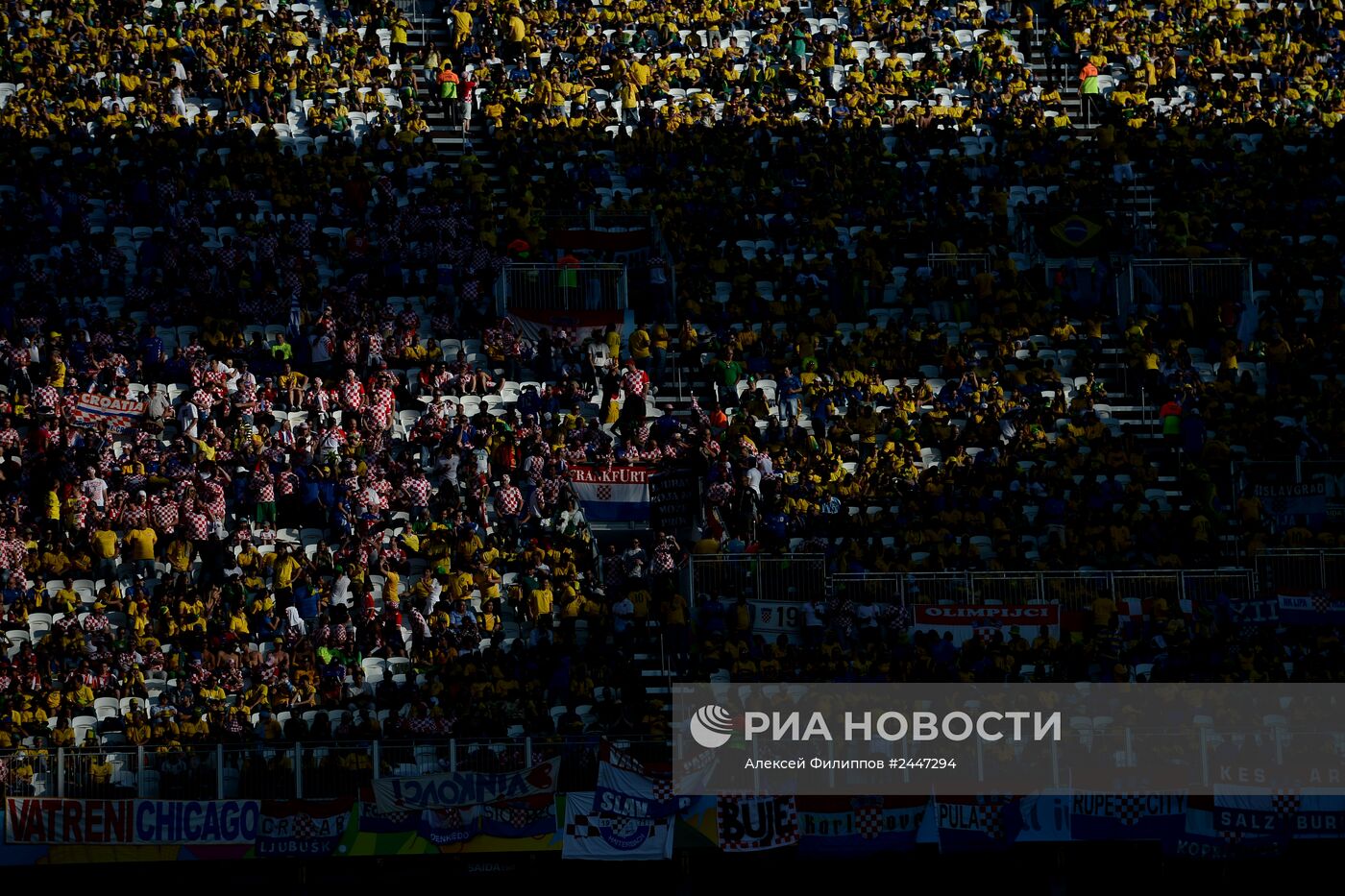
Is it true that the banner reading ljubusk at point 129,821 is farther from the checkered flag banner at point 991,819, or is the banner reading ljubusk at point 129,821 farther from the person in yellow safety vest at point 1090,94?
the person in yellow safety vest at point 1090,94

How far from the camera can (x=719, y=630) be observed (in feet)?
122

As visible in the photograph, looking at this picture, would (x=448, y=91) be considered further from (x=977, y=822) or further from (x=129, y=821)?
(x=977, y=822)

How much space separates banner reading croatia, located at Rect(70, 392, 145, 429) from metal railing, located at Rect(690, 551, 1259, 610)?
9.81m

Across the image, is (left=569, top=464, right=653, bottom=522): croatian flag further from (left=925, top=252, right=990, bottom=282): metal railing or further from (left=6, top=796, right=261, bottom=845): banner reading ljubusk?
(left=925, top=252, right=990, bottom=282): metal railing

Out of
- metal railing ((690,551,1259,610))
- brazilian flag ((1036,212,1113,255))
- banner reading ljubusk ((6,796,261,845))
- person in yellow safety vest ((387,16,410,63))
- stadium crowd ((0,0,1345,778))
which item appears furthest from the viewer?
person in yellow safety vest ((387,16,410,63))

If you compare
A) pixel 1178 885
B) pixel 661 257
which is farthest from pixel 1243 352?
pixel 1178 885

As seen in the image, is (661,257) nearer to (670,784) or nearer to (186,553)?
(186,553)

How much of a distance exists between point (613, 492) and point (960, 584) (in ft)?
18.4

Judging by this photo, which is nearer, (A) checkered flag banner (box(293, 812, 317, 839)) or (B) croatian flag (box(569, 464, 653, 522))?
(A) checkered flag banner (box(293, 812, 317, 839))

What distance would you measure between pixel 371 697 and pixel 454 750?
2.19 m

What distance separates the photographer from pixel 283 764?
109 feet

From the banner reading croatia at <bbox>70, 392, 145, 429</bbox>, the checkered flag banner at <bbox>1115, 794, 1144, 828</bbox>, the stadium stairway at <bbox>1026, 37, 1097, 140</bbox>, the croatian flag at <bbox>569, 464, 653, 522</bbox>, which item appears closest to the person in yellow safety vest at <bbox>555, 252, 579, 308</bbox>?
the croatian flag at <bbox>569, 464, 653, 522</bbox>

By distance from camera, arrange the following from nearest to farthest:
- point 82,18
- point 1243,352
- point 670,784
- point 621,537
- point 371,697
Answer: point 670,784, point 371,697, point 621,537, point 1243,352, point 82,18

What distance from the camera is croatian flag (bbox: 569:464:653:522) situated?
39.0 m
